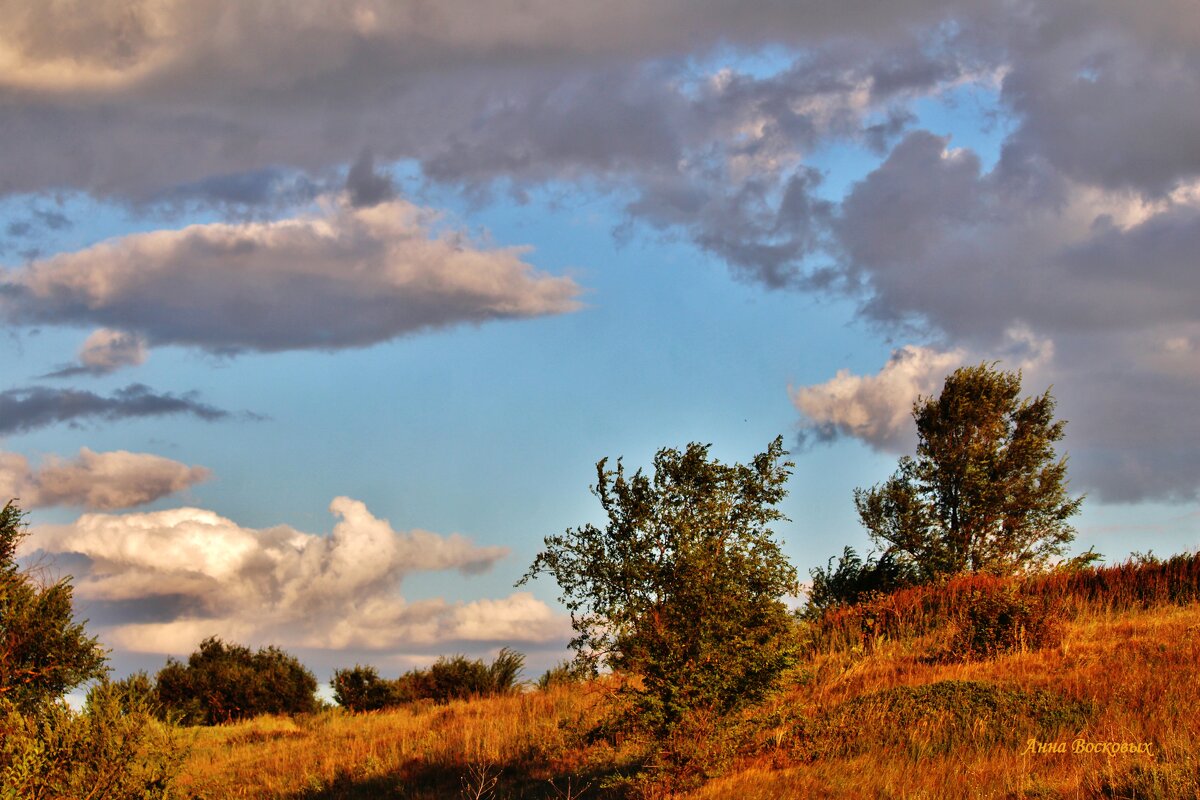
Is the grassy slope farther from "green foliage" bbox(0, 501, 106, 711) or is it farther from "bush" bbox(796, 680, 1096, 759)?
"green foliage" bbox(0, 501, 106, 711)

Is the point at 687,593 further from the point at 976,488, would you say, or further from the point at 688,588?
the point at 976,488

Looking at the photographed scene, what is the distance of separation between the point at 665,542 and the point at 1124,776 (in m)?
6.30

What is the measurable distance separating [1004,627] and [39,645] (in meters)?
20.5

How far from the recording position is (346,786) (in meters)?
20.5

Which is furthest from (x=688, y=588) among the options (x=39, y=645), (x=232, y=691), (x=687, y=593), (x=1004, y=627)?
(x=232, y=691)

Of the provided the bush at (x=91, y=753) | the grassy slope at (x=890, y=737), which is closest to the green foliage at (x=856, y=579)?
the grassy slope at (x=890, y=737)

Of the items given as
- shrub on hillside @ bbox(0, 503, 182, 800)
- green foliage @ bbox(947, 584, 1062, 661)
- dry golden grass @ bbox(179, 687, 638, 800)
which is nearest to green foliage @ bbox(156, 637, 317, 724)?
dry golden grass @ bbox(179, 687, 638, 800)

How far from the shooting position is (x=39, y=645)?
2233cm

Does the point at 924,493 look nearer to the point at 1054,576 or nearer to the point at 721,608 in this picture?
the point at 1054,576

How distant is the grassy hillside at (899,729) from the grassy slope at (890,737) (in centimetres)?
4

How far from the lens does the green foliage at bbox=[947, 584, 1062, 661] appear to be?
20016 millimetres

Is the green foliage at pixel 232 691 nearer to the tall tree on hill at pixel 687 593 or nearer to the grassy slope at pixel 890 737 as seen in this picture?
the grassy slope at pixel 890 737

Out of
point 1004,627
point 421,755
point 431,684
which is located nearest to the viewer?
point 1004,627

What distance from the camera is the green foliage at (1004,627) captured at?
65.7 feet
